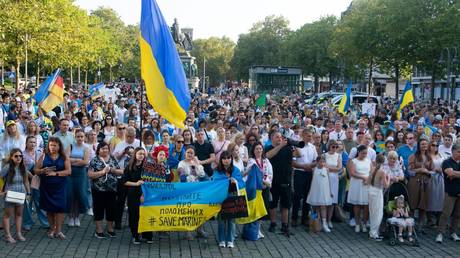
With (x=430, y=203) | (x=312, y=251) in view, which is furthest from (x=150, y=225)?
(x=430, y=203)

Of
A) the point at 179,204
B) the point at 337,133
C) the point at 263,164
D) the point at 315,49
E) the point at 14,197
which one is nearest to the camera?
the point at 14,197

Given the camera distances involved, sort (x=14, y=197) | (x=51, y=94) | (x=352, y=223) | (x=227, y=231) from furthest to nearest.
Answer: (x=51, y=94)
(x=352, y=223)
(x=227, y=231)
(x=14, y=197)

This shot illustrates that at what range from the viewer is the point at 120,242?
973 cm

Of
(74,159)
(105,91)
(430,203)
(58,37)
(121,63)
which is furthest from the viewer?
(121,63)

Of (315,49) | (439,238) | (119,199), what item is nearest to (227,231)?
(119,199)

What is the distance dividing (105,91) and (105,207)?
19.6 m

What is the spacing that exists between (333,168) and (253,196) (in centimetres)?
195

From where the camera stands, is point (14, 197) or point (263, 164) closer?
point (14, 197)

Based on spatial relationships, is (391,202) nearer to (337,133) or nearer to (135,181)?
(337,133)

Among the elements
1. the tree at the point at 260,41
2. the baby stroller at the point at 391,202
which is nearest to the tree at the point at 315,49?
the tree at the point at 260,41

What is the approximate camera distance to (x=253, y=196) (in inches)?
391

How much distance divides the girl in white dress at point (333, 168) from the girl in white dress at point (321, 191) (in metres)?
0.16

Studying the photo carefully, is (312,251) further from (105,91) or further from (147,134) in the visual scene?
(105,91)

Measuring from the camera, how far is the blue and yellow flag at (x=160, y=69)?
369 inches
